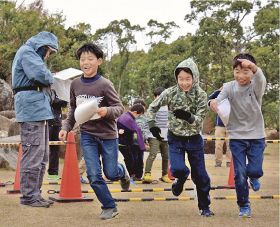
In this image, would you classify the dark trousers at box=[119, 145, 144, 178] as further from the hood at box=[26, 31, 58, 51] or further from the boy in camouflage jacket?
the boy in camouflage jacket

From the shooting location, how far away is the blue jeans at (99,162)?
5.28m

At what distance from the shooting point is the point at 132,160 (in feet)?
30.5

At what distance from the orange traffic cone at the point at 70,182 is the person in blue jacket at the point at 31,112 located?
1.22 ft

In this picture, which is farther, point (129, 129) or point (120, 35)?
point (120, 35)

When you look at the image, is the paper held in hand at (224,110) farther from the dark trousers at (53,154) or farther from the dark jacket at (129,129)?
the dark trousers at (53,154)

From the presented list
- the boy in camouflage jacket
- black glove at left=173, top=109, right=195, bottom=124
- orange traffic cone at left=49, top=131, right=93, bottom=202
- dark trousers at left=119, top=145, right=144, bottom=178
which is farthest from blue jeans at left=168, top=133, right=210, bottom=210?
dark trousers at left=119, top=145, right=144, bottom=178

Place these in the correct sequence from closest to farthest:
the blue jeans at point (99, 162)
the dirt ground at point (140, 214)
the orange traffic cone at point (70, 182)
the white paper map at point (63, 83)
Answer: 1. the dirt ground at point (140, 214)
2. the blue jeans at point (99, 162)
3. the orange traffic cone at point (70, 182)
4. the white paper map at point (63, 83)

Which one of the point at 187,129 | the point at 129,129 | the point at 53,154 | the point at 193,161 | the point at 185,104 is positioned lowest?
the point at 53,154

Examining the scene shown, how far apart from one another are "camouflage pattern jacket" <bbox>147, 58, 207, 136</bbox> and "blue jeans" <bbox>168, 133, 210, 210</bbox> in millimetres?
90

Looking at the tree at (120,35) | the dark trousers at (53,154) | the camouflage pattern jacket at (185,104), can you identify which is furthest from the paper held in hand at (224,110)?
the tree at (120,35)

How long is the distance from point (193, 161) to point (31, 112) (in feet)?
5.69

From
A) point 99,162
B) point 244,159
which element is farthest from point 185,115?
point 99,162

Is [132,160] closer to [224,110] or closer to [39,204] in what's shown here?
[39,204]

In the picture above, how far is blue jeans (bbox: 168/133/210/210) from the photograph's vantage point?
554 centimetres
